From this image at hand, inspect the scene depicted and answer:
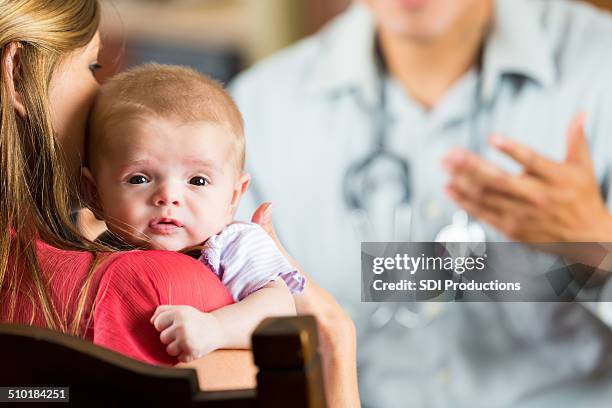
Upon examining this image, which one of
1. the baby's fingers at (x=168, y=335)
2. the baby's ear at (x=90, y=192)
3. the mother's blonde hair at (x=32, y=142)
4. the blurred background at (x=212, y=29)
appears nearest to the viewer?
the baby's fingers at (x=168, y=335)

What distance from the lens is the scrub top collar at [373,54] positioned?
2.42m

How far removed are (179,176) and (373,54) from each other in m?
1.74

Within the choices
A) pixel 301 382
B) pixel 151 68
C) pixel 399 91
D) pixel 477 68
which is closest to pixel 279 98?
pixel 399 91

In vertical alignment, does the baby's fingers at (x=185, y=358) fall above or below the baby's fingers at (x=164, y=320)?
below

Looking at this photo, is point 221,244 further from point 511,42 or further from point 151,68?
point 511,42

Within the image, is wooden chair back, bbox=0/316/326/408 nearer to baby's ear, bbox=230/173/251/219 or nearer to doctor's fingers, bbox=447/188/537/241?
baby's ear, bbox=230/173/251/219

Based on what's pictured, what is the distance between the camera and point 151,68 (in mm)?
983

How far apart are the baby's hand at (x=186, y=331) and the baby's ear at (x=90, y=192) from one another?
0.89ft

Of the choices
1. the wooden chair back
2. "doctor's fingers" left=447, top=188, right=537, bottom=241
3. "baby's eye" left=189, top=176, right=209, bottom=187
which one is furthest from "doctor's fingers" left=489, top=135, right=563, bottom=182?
the wooden chair back

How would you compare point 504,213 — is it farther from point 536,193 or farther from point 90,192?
point 90,192

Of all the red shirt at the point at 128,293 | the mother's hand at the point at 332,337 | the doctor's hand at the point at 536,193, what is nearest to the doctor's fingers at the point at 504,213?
the doctor's hand at the point at 536,193

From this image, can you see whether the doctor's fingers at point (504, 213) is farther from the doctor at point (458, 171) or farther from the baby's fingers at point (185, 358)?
the baby's fingers at point (185, 358)

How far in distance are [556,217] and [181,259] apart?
182 cm

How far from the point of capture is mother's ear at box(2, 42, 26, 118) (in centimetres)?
86
